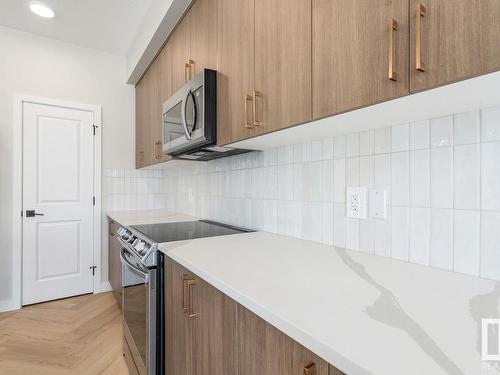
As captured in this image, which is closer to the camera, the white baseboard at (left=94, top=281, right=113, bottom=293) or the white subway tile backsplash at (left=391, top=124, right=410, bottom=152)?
the white subway tile backsplash at (left=391, top=124, right=410, bottom=152)

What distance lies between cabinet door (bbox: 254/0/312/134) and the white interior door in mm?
2562

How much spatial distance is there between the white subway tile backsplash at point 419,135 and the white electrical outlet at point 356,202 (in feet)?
0.80

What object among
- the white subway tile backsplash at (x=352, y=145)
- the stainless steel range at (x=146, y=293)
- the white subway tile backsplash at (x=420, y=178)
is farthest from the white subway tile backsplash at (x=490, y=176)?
the stainless steel range at (x=146, y=293)

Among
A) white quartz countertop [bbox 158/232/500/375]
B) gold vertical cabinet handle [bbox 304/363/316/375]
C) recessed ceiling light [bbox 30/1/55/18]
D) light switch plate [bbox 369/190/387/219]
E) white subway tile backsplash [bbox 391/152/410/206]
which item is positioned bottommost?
gold vertical cabinet handle [bbox 304/363/316/375]

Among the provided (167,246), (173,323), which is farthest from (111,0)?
(173,323)

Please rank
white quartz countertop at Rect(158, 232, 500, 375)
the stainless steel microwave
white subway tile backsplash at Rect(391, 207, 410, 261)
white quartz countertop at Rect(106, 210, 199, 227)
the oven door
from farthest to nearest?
white quartz countertop at Rect(106, 210, 199, 227) < the stainless steel microwave < the oven door < white subway tile backsplash at Rect(391, 207, 410, 261) < white quartz countertop at Rect(158, 232, 500, 375)

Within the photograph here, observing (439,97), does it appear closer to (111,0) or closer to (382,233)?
(382,233)

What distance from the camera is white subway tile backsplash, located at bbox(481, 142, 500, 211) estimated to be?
783mm

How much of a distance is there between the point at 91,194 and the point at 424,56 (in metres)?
3.20

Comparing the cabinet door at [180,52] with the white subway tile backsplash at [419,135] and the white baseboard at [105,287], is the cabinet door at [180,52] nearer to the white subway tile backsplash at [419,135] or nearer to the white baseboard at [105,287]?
the white subway tile backsplash at [419,135]

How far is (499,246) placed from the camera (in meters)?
0.78

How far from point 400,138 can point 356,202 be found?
29 cm

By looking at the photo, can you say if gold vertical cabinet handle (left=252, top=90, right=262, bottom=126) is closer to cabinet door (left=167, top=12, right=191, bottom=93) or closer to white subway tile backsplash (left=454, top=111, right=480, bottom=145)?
white subway tile backsplash (left=454, top=111, right=480, bottom=145)

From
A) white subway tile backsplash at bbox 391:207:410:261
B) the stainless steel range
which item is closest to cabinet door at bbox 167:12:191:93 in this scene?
the stainless steel range
